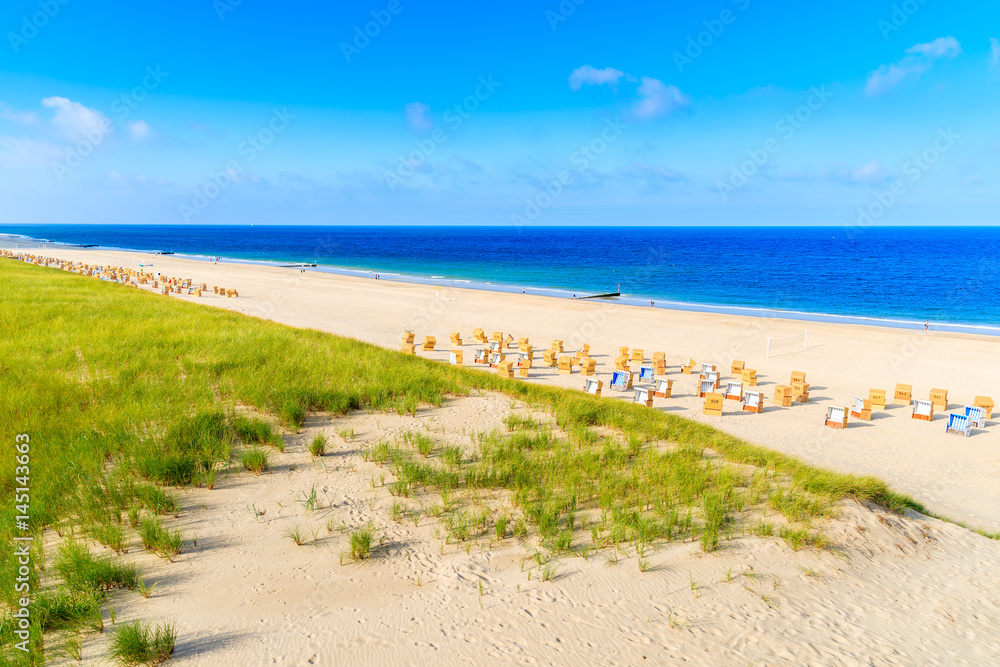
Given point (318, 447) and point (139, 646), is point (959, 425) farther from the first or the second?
point (139, 646)

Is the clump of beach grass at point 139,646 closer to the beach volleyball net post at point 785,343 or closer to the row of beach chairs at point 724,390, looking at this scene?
the row of beach chairs at point 724,390

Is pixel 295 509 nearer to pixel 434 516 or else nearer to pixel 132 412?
pixel 434 516

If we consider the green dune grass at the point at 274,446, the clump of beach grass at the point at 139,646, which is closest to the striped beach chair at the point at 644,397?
the green dune grass at the point at 274,446

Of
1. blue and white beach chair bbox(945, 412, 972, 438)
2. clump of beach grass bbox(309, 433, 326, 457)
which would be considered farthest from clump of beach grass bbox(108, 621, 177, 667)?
blue and white beach chair bbox(945, 412, 972, 438)

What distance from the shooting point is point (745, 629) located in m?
4.64

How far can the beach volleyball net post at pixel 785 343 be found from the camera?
21.0m

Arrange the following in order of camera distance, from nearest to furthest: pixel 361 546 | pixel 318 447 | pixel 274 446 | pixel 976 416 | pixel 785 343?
pixel 361 546 → pixel 318 447 → pixel 274 446 → pixel 976 416 → pixel 785 343

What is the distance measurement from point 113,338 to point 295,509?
9779 mm

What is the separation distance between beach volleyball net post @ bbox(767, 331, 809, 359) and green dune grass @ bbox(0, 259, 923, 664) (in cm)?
1289

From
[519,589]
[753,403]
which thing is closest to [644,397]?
[753,403]

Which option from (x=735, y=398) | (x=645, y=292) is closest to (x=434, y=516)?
(x=735, y=398)

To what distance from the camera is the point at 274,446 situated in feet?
24.8

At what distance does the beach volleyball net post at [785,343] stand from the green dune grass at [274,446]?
12892mm

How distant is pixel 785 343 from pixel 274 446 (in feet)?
71.4
